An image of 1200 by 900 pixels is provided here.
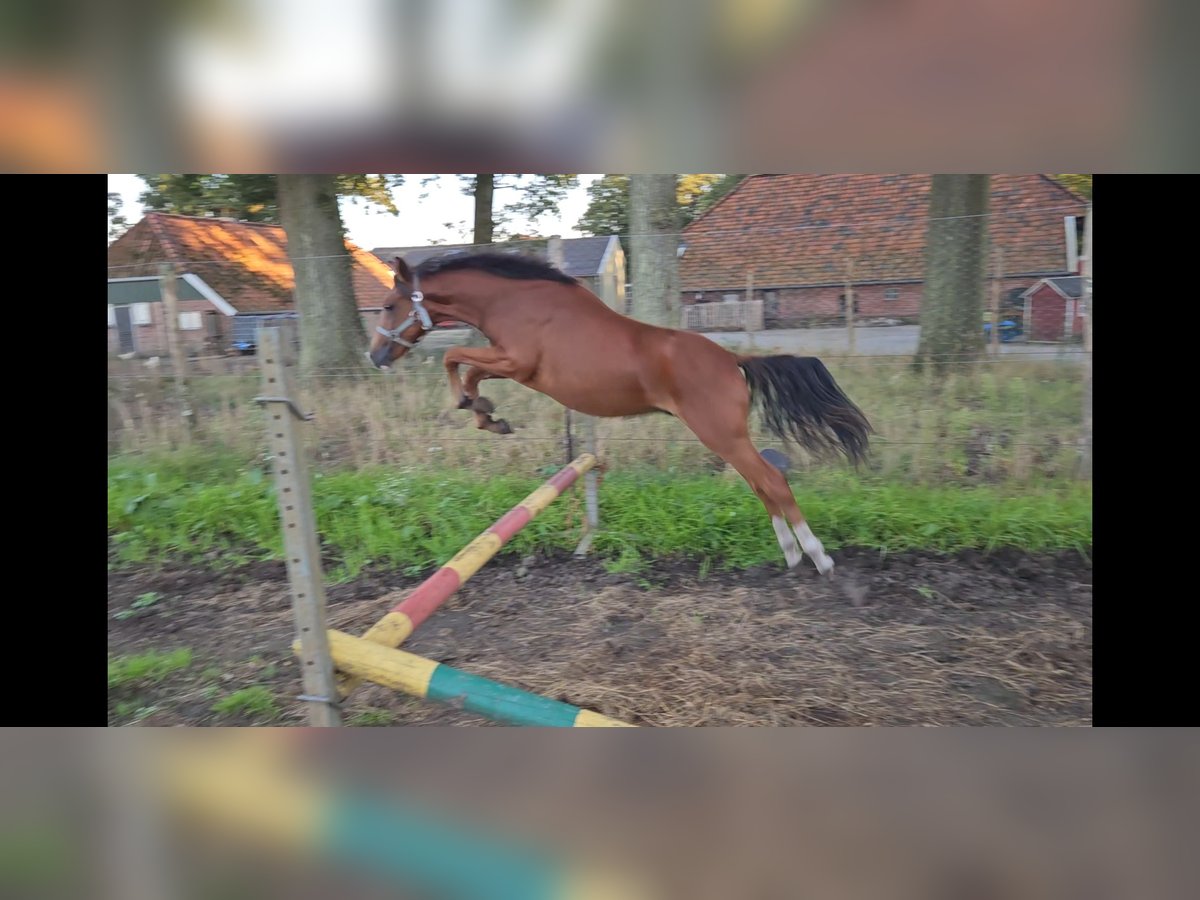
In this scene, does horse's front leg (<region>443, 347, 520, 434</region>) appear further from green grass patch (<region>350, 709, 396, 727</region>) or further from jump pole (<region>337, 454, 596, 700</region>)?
green grass patch (<region>350, 709, 396, 727</region>)

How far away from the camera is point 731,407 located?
7.34 feet

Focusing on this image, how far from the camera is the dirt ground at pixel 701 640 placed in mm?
2059

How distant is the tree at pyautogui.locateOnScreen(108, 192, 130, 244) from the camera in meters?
2.15

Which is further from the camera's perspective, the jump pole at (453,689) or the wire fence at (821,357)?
the wire fence at (821,357)

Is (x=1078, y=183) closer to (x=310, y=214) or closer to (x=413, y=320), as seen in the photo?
(x=413, y=320)

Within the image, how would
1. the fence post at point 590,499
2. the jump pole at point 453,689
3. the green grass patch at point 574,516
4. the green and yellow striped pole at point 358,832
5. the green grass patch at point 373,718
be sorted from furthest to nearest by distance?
the fence post at point 590,499 < the green grass patch at point 574,516 < the green grass patch at point 373,718 < the green and yellow striped pole at point 358,832 < the jump pole at point 453,689

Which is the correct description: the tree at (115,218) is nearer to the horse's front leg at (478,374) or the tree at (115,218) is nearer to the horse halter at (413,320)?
the horse halter at (413,320)

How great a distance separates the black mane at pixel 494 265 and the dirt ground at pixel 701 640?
3.69 feet

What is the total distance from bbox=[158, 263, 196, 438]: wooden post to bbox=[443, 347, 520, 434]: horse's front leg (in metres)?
0.99

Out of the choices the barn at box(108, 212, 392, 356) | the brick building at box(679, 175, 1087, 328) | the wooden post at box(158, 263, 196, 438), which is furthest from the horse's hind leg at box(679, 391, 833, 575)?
the wooden post at box(158, 263, 196, 438)

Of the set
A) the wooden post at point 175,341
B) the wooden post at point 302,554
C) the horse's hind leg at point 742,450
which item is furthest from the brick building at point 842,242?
the wooden post at point 175,341

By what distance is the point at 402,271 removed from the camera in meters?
2.20
